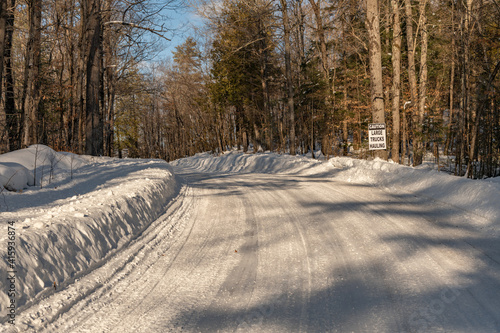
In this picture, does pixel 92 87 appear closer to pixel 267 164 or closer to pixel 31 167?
pixel 31 167

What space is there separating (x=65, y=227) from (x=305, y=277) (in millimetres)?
3133

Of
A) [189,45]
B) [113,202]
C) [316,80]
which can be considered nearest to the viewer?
[113,202]

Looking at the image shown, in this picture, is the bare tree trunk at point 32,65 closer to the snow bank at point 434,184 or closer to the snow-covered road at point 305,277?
the snow-covered road at point 305,277

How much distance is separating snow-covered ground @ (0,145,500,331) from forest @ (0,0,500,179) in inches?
117

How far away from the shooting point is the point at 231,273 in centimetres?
378

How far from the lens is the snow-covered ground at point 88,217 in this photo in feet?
10.4

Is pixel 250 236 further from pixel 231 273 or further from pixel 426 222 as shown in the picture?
pixel 426 222

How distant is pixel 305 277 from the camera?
11.6 ft

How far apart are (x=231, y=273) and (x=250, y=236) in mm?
1396

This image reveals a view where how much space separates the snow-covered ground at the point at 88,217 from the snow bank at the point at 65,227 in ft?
0.04

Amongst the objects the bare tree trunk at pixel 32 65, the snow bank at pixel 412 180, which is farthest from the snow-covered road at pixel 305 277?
the bare tree trunk at pixel 32 65

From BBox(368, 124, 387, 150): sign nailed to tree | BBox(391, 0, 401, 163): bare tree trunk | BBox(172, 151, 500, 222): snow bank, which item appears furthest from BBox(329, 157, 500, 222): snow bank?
BBox(391, 0, 401, 163): bare tree trunk

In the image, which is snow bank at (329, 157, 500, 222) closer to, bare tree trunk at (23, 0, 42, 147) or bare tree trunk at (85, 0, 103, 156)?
bare tree trunk at (85, 0, 103, 156)

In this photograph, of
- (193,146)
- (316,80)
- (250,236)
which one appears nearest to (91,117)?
(250,236)
